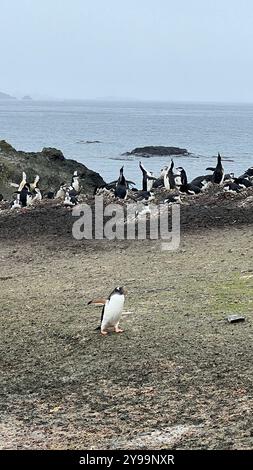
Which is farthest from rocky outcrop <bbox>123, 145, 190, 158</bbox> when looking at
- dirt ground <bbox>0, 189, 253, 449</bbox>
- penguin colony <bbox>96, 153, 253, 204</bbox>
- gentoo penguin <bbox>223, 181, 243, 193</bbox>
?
dirt ground <bbox>0, 189, 253, 449</bbox>

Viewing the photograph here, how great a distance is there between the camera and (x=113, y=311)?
9.27 metres

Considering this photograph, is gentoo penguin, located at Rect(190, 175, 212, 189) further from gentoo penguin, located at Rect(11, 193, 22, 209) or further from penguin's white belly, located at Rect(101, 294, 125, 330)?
penguin's white belly, located at Rect(101, 294, 125, 330)

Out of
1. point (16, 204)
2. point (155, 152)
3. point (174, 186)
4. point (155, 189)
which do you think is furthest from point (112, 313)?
point (155, 152)

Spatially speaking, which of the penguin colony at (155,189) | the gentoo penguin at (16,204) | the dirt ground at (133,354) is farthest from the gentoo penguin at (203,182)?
the dirt ground at (133,354)

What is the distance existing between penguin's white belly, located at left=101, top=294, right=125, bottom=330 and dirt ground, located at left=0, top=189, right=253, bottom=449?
0.18 m

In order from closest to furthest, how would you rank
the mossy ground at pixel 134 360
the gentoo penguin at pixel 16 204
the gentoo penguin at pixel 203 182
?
the mossy ground at pixel 134 360, the gentoo penguin at pixel 16 204, the gentoo penguin at pixel 203 182

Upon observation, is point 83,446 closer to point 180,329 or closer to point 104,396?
point 104,396

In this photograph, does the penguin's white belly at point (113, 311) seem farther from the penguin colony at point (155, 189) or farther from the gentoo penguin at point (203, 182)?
the gentoo penguin at point (203, 182)

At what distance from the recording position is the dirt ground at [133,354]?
6.50m
